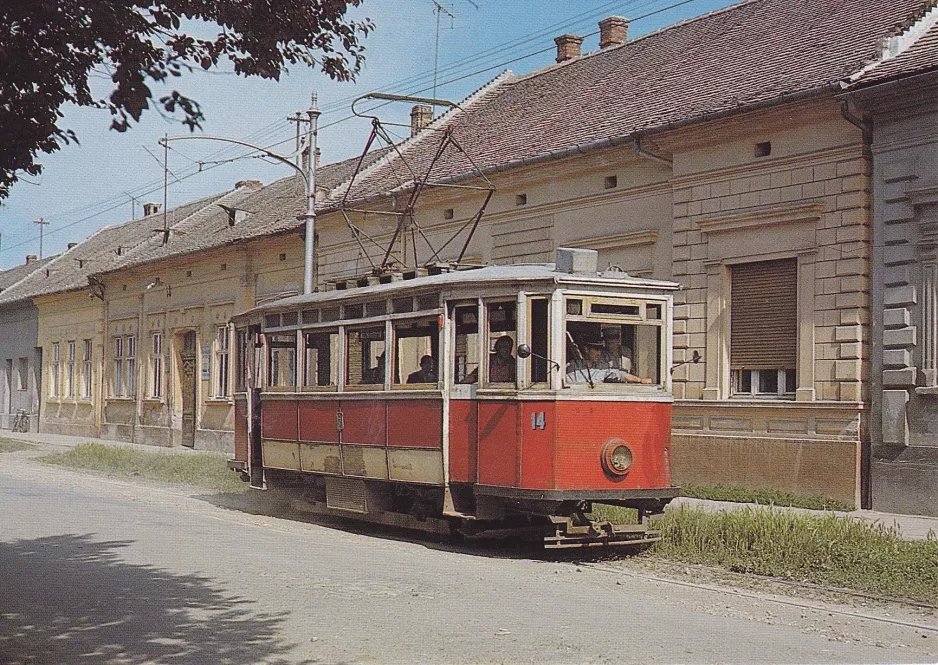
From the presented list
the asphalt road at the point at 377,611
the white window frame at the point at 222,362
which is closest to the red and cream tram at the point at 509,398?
the asphalt road at the point at 377,611

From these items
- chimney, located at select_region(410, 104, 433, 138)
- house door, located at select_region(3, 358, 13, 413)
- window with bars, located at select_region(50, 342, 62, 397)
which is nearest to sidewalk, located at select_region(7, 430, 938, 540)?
chimney, located at select_region(410, 104, 433, 138)

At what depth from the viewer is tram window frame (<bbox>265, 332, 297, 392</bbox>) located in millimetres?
14664

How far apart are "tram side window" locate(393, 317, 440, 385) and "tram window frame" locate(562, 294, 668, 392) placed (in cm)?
159

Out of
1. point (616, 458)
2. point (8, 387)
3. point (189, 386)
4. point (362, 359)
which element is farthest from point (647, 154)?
point (8, 387)

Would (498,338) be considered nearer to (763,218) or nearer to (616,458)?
(616,458)

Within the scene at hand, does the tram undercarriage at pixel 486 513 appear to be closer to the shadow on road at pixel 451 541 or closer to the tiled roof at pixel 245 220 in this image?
the shadow on road at pixel 451 541

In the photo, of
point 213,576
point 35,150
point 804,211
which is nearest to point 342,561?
point 213,576

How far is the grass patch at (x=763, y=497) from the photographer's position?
15086mm

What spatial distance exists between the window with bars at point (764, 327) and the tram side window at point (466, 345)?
623cm

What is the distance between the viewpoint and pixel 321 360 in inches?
555

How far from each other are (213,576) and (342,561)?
1.41m

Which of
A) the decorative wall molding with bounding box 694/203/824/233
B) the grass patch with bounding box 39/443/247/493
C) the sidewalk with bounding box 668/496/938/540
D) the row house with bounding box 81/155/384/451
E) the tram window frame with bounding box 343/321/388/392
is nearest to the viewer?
the sidewalk with bounding box 668/496/938/540

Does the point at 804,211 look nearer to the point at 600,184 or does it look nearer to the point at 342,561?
the point at 600,184

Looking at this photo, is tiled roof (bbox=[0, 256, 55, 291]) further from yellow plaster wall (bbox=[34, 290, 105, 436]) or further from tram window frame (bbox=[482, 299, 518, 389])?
tram window frame (bbox=[482, 299, 518, 389])
